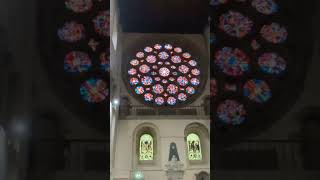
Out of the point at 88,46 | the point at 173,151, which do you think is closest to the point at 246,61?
the point at 88,46

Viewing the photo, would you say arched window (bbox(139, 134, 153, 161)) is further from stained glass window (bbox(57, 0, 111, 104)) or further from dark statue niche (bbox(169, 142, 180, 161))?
stained glass window (bbox(57, 0, 111, 104))

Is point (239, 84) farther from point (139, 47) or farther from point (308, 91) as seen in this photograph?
point (139, 47)

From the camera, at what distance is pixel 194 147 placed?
11.4 m

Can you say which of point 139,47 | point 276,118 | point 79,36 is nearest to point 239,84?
point 276,118

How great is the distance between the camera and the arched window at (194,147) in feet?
37.2

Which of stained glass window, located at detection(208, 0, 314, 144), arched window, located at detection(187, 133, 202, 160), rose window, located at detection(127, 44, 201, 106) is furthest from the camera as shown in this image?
rose window, located at detection(127, 44, 201, 106)

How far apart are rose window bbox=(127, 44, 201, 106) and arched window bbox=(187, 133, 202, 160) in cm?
99

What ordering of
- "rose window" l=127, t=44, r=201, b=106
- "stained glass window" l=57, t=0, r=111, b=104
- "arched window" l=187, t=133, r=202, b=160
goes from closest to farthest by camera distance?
"stained glass window" l=57, t=0, r=111, b=104
"arched window" l=187, t=133, r=202, b=160
"rose window" l=127, t=44, r=201, b=106

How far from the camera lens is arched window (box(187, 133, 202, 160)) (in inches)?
447

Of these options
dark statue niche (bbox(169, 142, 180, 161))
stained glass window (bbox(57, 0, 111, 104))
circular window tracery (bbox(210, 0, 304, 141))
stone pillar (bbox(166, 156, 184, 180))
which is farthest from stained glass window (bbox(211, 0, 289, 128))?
dark statue niche (bbox(169, 142, 180, 161))

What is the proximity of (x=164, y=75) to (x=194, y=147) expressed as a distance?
2.15 metres

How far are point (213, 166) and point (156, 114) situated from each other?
7.69m

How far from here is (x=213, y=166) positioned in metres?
3.71

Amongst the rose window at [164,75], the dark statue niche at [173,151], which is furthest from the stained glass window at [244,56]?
the rose window at [164,75]
